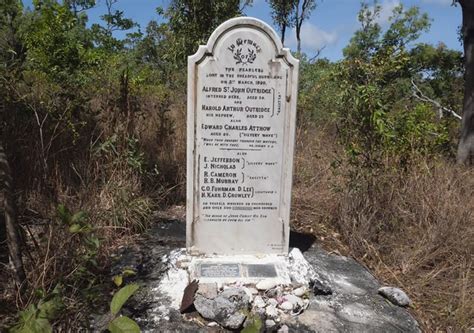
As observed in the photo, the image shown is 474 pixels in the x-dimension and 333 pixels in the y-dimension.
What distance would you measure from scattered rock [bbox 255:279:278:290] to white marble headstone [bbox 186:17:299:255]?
19.2 inches

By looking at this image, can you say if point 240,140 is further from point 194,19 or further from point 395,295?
point 194,19

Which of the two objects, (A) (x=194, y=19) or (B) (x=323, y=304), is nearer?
(B) (x=323, y=304)

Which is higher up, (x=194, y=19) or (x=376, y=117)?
(x=194, y=19)

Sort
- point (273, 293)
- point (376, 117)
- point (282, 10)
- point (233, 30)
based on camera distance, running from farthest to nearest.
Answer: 1. point (282, 10)
2. point (376, 117)
3. point (233, 30)
4. point (273, 293)

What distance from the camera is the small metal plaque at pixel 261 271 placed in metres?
3.00

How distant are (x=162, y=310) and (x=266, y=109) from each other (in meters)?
1.62

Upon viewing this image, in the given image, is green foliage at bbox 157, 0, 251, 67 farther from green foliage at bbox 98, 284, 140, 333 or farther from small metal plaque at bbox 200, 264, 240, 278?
green foliage at bbox 98, 284, 140, 333

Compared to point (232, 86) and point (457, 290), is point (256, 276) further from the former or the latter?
point (457, 290)

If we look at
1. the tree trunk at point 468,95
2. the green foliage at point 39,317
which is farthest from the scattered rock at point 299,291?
the tree trunk at point 468,95

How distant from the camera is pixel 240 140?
3146mm

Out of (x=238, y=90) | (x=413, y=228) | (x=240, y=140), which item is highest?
(x=238, y=90)

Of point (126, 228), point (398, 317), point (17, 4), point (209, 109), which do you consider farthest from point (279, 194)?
point (17, 4)

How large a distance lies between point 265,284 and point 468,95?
5.40 m

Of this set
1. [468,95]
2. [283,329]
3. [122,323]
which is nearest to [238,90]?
[283,329]
